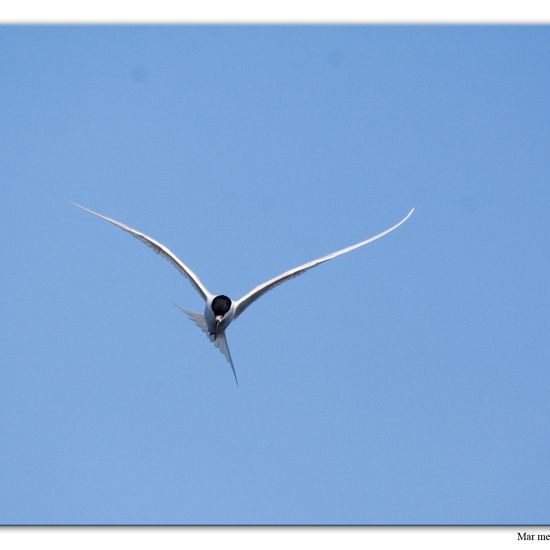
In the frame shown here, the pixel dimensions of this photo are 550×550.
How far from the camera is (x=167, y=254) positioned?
4225cm

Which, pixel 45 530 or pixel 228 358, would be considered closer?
pixel 45 530

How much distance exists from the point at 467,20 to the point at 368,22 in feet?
8.27

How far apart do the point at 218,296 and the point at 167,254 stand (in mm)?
2797

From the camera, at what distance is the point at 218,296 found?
40.1 m

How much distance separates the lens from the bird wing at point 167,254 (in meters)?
41.1

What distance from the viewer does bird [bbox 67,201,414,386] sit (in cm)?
4022

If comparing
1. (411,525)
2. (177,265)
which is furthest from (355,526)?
(177,265)

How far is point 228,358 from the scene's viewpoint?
1633 inches

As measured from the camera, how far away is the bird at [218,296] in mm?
40219

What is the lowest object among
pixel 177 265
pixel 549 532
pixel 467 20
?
pixel 549 532

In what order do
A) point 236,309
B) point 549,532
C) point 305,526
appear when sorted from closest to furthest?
point 305,526 → point 549,532 → point 236,309

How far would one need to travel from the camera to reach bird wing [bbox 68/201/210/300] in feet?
135

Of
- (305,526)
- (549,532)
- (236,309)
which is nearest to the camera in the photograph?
(305,526)

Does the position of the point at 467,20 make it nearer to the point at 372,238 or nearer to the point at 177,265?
the point at 372,238
